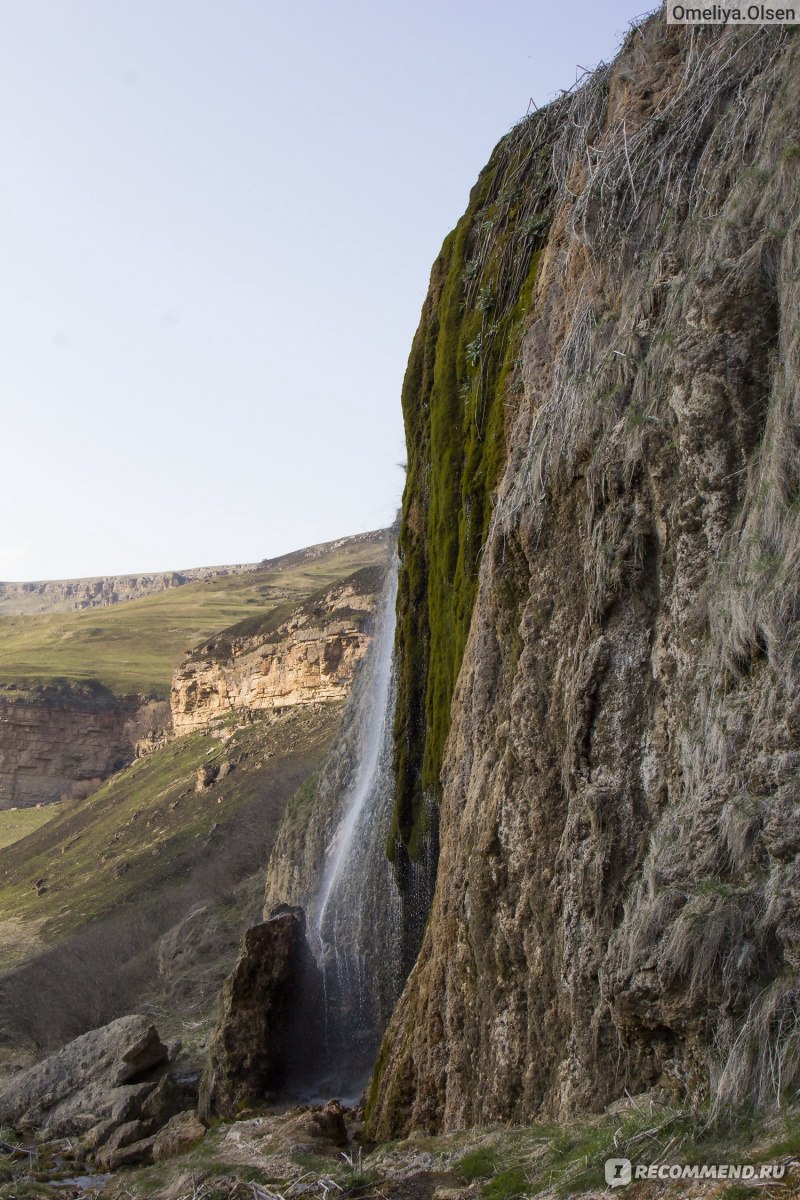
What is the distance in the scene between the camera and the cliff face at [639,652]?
16.7 feet

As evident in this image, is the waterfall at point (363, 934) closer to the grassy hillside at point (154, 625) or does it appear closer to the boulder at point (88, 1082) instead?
the boulder at point (88, 1082)

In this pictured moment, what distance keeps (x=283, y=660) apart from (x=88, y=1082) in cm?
4448

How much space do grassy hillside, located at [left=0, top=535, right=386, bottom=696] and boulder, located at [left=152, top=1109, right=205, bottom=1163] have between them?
7248 cm

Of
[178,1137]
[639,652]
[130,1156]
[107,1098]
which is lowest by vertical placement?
[107,1098]

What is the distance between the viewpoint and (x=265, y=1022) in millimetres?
14062

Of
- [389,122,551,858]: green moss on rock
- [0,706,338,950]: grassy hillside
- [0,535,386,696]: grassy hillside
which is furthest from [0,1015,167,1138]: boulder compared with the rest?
[0,535,386,696]: grassy hillside

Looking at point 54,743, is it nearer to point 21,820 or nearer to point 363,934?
point 21,820

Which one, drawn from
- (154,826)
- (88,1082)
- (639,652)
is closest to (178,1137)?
(88,1082)

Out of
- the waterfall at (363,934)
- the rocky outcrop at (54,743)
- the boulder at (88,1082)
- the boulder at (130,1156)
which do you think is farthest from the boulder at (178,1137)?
the rocky outcrop at (54,743)

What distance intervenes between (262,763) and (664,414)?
1805 inches

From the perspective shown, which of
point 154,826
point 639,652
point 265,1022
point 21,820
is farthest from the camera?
point 21,820

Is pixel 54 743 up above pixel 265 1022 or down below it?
below

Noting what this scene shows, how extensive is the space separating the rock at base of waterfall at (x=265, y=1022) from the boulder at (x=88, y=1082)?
1449 millimetres

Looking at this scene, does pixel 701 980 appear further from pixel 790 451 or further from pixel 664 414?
pixel 664 414
